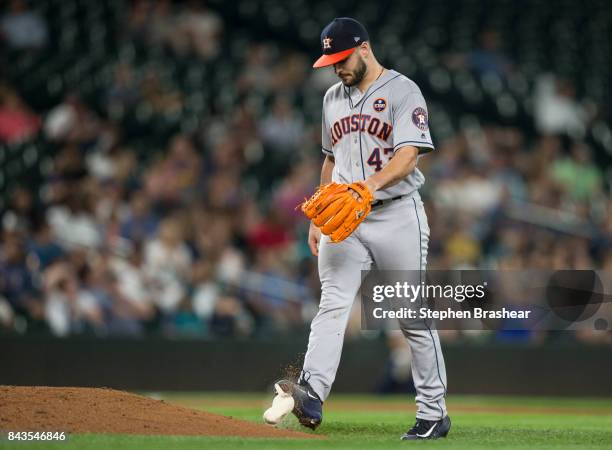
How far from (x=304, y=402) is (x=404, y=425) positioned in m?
1.39

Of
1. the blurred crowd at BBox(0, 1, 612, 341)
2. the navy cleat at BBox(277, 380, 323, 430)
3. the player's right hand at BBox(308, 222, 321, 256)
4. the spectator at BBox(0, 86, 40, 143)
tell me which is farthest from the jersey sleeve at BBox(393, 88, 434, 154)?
the spectator at BBox(0, 86, 40, 143)

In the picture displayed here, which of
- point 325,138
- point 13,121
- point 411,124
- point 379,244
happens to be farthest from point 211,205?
point 411,124

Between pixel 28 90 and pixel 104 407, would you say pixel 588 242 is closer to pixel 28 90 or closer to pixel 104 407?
pixel 28 90

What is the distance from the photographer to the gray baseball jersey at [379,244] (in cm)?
585

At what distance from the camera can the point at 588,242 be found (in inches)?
498

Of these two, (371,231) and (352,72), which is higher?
(352,72)

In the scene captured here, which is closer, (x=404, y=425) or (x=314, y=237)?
(x=314, y=237)

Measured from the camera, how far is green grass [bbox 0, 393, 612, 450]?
5207 millimetres

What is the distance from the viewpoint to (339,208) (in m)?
5.59

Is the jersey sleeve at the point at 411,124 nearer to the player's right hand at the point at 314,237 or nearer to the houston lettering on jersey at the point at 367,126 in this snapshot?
the houston lettering on jersey at the point at 367,126

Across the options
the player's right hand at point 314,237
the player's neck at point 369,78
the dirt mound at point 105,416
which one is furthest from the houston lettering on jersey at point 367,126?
the dirt mound at point 105,416

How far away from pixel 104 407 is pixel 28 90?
780 centimetres

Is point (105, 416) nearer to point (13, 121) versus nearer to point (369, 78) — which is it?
point (369, 78)

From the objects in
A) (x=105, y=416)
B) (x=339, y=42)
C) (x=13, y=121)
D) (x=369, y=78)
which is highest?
(x=13, y=121)
